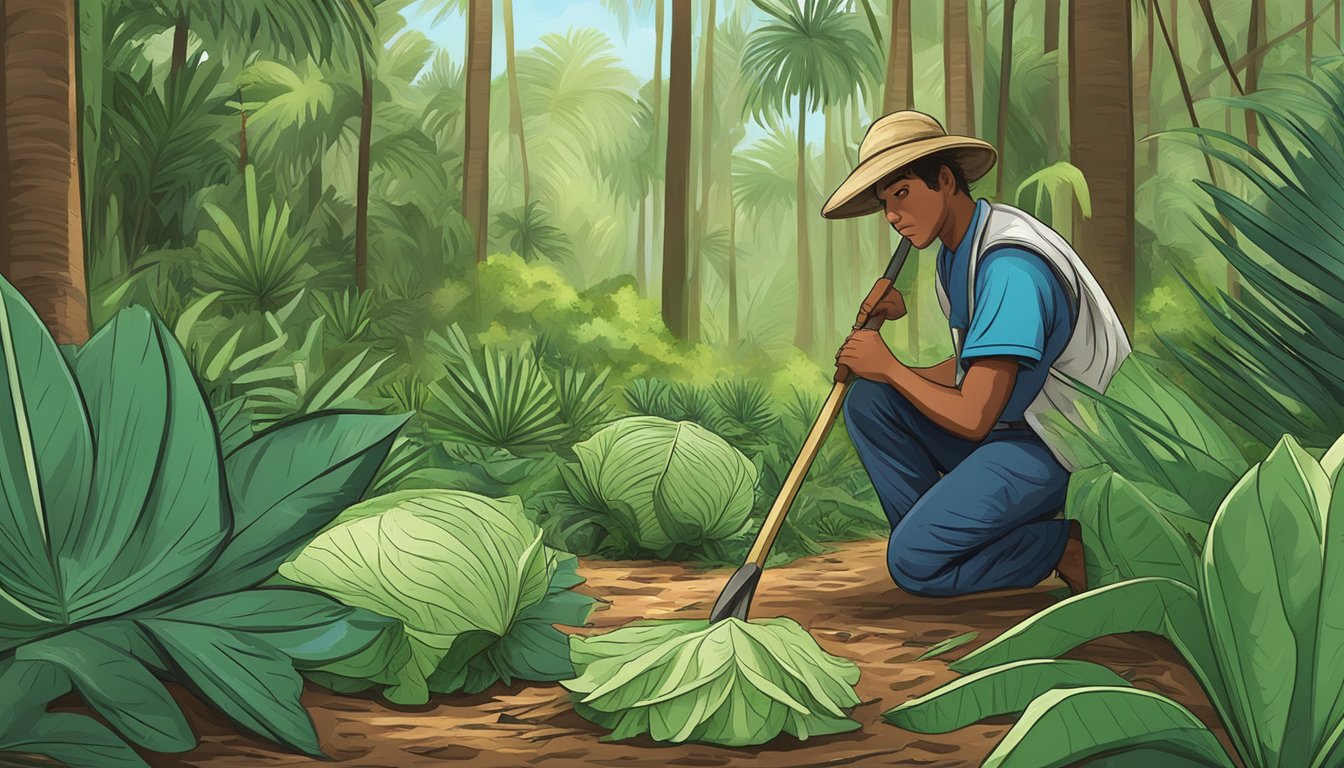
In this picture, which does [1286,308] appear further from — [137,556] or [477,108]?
[477,108]

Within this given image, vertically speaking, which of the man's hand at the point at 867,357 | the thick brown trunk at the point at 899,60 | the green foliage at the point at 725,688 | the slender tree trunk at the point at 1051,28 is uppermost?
the slender tree trunk at the point at 1051,28

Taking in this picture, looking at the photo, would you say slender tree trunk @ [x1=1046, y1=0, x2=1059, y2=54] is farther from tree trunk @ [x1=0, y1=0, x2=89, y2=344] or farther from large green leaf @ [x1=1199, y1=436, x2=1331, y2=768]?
large green leaf @ [x1=1199, y1=436, x2=1331, y2=768]

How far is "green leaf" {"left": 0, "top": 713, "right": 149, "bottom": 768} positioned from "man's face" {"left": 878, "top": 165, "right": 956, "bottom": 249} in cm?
171

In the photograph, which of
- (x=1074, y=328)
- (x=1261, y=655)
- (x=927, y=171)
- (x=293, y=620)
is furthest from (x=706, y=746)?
(x=927, y=171)

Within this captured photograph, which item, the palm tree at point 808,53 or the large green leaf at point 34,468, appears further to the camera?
the palm tree at point 808,53

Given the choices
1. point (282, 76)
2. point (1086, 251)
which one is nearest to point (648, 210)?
point (282, 76)

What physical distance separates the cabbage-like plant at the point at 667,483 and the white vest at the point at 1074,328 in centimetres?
102

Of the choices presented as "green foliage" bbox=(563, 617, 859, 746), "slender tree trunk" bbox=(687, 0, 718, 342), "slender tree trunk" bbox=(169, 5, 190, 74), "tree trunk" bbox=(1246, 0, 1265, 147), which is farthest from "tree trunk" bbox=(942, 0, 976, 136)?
"slender tree trunk" bbox=(687, 0, 718, 342)

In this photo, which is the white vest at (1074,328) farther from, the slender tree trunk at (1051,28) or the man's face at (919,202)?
the slender tree trunk at (1051,28)

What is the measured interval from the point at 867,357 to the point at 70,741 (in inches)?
59.5

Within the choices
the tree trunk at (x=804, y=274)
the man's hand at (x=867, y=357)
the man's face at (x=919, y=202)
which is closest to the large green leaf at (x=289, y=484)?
the man's hand at (x=867, y=357)

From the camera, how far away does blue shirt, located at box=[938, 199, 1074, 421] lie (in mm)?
2057

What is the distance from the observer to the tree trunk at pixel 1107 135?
327 centimetres

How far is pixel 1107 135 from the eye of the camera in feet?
10.8
